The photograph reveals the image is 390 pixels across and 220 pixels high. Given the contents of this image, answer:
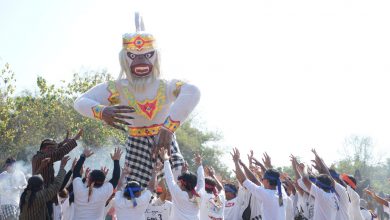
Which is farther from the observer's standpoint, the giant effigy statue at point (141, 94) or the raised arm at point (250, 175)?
the raised arm at point (250, 175)

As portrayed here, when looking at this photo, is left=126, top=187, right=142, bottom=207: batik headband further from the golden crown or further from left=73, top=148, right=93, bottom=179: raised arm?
the golden crown

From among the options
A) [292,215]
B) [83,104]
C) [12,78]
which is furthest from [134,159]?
[12,78]

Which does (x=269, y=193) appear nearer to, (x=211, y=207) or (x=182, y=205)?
(x=211, y=207)

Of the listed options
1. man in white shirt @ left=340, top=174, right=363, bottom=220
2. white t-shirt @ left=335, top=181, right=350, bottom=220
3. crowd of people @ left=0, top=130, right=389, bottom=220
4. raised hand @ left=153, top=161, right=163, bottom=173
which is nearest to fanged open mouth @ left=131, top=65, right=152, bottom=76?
crowd of people @ left=0, top=130, right=389, bottom=220

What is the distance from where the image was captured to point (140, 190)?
8.99 m

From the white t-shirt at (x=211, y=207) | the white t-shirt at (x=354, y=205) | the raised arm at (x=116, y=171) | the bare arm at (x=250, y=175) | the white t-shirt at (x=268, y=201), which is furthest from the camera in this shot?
the white t-shirt at (x=354, y=205)

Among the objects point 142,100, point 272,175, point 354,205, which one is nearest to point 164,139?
point 142,100

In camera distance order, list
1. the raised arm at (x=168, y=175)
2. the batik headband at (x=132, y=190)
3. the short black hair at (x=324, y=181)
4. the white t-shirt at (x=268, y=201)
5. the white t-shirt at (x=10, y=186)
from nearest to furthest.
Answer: the raised arm at (x=168, y=175), the batik headband at (x=132, y=190), the white t-shirt at (x=268, y=201), the short black hair at (x=324, y=181), the white t-shirt at (x=10, y=186)

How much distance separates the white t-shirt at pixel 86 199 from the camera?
909 cm

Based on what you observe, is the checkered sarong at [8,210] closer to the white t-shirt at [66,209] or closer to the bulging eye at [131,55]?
the white t-shirt at [66,209]

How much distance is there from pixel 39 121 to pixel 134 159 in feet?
68.2

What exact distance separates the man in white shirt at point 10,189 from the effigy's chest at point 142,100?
19.7 feet

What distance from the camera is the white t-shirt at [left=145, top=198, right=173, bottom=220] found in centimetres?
1087

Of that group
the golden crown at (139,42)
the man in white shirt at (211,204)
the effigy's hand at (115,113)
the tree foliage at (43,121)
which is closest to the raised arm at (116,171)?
the effigy's hand at (115,113)
